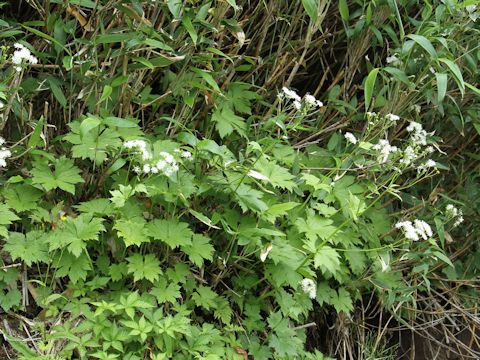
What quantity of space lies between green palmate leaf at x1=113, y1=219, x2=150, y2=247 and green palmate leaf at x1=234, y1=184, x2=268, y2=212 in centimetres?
35

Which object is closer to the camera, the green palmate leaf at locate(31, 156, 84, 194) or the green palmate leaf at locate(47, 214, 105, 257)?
the green palmate leaf at locate(47, 214, 105, 257)

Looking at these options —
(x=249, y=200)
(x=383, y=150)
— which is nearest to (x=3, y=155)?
(x=249, y=200)

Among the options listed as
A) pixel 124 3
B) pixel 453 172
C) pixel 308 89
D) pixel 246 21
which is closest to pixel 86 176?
pixel 124 3

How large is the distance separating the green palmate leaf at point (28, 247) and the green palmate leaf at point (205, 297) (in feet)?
1.80

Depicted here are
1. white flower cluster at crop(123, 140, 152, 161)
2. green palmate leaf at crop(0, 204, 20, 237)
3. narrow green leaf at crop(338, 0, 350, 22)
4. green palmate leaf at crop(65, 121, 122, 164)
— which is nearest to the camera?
green palmate leaf at crop(0, 204, 20, 237)

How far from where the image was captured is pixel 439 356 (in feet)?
10.4

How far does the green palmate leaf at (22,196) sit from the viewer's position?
2137 mm

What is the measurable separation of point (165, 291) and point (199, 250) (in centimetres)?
19

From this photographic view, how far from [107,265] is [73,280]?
15 centimetres

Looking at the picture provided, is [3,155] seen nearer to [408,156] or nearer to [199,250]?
[199,250]

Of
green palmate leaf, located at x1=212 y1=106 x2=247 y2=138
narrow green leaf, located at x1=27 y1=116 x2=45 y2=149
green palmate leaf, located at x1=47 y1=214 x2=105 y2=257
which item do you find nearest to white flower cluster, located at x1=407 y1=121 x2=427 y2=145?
green palmate leaf, located at x1=212 y1=106 x2=247 y2=138

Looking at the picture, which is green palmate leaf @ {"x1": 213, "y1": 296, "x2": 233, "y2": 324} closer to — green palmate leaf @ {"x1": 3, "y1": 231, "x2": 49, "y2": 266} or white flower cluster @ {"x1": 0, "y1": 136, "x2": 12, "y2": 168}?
green palmate leaf @ {"x1": 3, "y1": 231, "x2": 49, "y2": 266}

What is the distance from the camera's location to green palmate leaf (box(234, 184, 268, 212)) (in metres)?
2.21

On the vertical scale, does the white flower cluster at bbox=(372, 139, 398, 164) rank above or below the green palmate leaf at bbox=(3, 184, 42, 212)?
above
